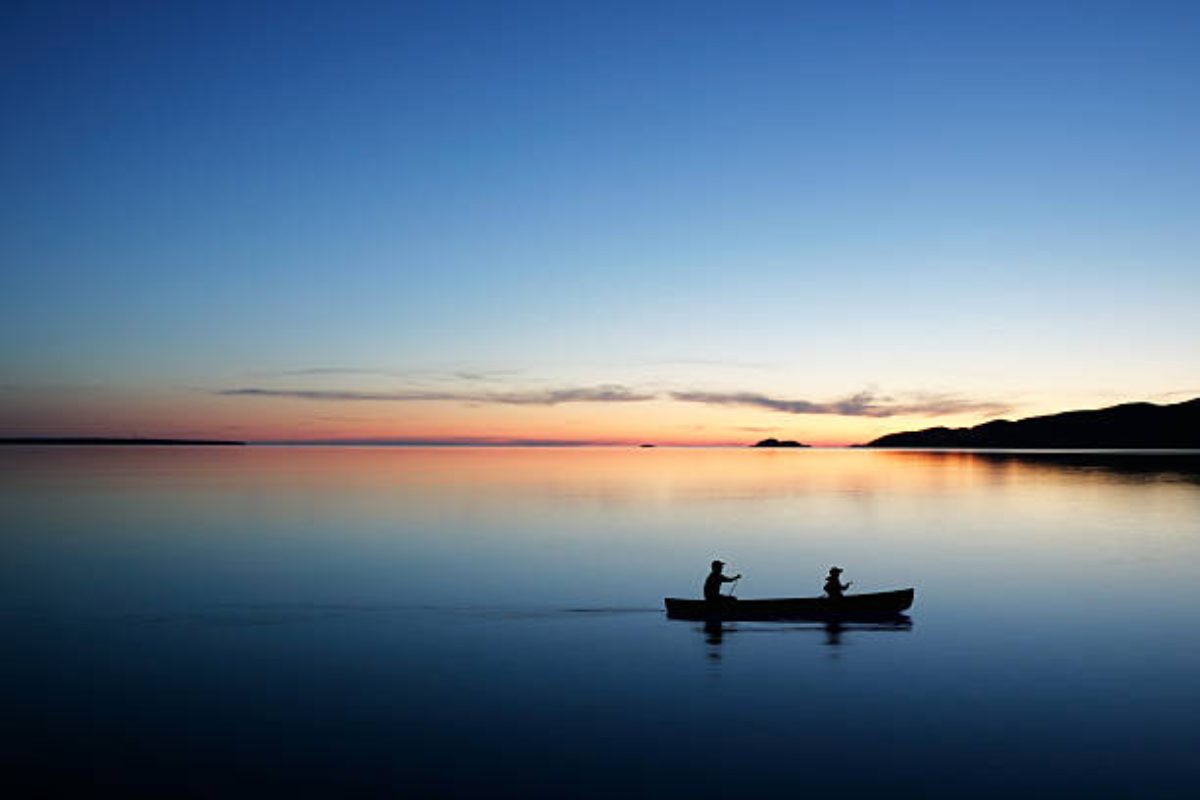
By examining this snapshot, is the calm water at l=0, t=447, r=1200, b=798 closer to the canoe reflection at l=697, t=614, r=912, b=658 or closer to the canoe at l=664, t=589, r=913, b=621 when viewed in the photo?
the canoe reflection at l=697, t=614, r=912, b=658

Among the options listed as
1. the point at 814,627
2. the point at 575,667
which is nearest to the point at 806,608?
the point at 814,627

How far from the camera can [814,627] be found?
3122cm

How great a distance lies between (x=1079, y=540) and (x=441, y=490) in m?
67.9

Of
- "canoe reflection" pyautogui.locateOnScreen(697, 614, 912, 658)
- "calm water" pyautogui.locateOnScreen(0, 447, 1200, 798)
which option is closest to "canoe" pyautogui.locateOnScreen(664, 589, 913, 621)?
"canoe reflection" pyautogui.locateOnScreen(697, 614, 912, 658)

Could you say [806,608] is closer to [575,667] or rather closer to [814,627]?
[814,627]

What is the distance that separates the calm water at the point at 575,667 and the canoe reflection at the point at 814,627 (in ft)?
0.87

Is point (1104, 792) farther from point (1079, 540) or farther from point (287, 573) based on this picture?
point (1079, 540)

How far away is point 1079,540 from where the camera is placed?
2315 inches

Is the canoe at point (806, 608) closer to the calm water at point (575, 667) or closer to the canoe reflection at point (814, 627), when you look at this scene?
the canoe reflection at point (814, 627)

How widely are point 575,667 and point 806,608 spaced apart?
31.1 feet

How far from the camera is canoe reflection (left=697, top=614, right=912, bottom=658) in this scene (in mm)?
30609

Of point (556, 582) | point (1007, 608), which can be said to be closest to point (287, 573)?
point (556, 582)

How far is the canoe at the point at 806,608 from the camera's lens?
102ft

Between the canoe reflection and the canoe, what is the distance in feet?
0.78
